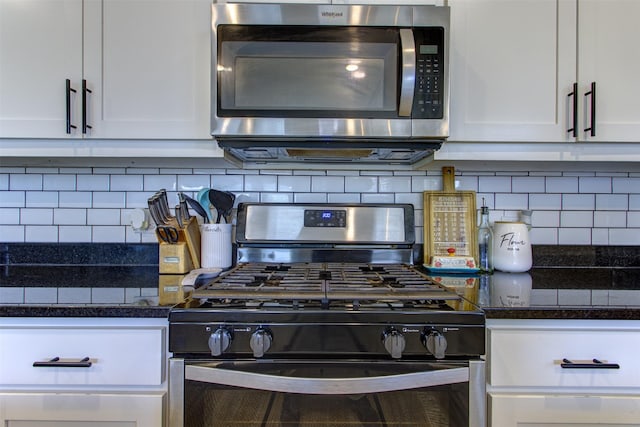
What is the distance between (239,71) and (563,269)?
1.46 m

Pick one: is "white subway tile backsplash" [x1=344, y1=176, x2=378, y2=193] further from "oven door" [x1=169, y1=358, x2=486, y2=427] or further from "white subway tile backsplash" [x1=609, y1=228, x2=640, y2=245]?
"white subway tile backsplash" [x1=609, y1=228, x2=640, y2=245]

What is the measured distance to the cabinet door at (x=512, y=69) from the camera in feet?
4.15

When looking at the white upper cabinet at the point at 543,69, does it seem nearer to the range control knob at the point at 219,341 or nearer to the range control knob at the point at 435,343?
the range control knob at the point at 435,343

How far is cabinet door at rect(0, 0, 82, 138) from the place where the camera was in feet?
4.09

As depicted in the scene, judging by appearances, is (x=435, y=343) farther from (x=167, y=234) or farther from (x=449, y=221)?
(x=167, y=234)

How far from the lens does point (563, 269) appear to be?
154cm

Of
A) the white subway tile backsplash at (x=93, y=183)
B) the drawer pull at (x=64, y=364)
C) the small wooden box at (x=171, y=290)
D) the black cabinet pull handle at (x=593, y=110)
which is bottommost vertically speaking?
the drawer pull at (x=64, y=364)

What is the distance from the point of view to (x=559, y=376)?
36.8 inches

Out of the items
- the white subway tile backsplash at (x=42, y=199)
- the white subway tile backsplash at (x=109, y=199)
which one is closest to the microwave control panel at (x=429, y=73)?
the white subway tile backsplash at (x=109, y=199)

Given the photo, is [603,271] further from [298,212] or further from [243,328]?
[243,328]

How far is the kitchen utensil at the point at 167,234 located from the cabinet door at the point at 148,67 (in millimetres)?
322

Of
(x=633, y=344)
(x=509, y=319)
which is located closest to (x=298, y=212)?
(x=509, y=319)

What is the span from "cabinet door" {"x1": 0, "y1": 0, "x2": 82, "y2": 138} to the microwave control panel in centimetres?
111

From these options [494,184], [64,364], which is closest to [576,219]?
[494,184]
